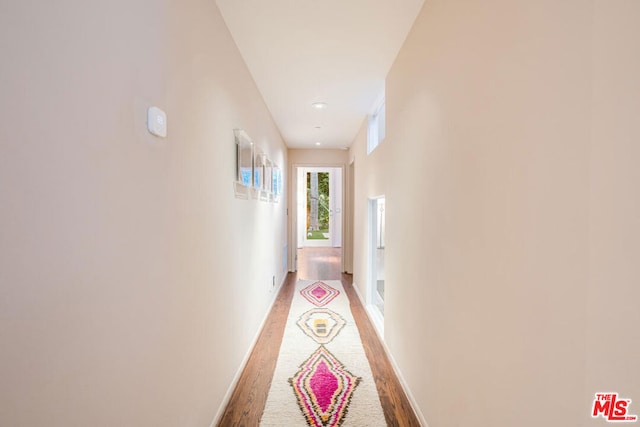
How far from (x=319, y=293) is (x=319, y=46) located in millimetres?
3406

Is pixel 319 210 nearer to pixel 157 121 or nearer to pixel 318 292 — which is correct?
pixel 318 292

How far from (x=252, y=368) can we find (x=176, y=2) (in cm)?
242

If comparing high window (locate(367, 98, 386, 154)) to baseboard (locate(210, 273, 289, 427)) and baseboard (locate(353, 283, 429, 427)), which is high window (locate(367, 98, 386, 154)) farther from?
baseboard (locate(210, 273, 289, 427))

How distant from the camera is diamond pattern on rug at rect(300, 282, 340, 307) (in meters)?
4.37

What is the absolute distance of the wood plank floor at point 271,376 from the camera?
195 cm

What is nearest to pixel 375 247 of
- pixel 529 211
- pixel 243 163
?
pixel 243 163

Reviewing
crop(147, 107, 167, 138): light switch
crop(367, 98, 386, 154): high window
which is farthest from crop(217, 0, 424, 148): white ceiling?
crop(147, 107, 167, 138): light switch

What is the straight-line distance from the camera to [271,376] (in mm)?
2402

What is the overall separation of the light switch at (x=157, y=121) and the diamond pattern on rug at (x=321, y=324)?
7.98 ft

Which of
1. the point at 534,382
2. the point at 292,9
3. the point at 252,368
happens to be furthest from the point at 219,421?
the point at 292,9

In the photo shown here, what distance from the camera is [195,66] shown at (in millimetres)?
1555

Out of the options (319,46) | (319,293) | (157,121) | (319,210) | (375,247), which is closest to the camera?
(157,121)

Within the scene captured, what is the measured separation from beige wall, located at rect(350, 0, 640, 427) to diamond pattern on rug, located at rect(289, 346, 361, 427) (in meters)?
0.55

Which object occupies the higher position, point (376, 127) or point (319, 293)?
point (376, 127)
